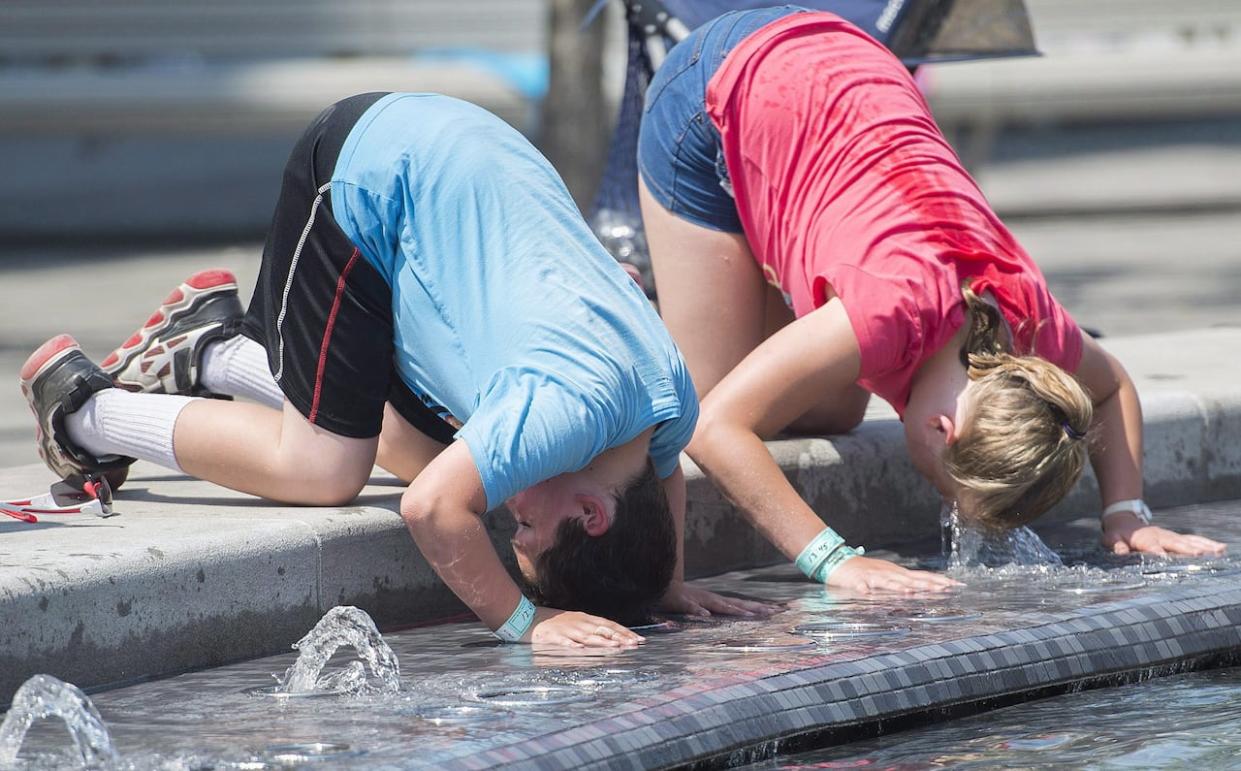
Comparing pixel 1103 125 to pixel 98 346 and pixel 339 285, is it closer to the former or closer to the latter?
pixel 98 346

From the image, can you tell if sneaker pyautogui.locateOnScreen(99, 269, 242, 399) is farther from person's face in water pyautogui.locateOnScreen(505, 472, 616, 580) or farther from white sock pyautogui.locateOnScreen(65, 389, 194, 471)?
person's face in water pyautogui.locateOnScreen(505, 472, 616, 580)

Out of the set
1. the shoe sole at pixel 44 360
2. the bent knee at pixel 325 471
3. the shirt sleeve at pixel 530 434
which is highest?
the shirt sleeve at pixel 530 434

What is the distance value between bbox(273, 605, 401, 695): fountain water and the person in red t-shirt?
36.6 inches

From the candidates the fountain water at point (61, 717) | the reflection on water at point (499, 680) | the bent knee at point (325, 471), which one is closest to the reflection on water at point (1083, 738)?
the reflection on water at point (499, 680)

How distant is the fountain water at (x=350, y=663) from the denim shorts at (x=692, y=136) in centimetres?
168

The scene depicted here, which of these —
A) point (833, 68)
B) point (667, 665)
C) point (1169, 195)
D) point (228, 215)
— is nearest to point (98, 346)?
point (833, 68)

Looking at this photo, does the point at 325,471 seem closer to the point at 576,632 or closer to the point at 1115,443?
the point at 576,632

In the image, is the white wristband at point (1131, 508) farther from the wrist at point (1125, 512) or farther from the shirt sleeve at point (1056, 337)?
the shirt sleeve at point (1056, 337)

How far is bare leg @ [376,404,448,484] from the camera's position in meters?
4.16

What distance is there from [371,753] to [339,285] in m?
1.26

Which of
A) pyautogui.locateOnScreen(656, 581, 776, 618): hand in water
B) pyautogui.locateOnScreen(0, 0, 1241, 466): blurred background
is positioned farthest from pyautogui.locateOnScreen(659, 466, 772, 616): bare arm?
pyautogui.locateOnScreen(0, 0, 1241, 466): blurred background

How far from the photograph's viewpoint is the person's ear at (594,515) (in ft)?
11.4

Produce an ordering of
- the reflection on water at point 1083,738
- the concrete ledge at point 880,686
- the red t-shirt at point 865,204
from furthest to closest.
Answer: the red t-shirt at point 865,204 < the reflection on water at point 1083,738 < the concrete ledge at point 880,686

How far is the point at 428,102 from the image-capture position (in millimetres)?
4027
